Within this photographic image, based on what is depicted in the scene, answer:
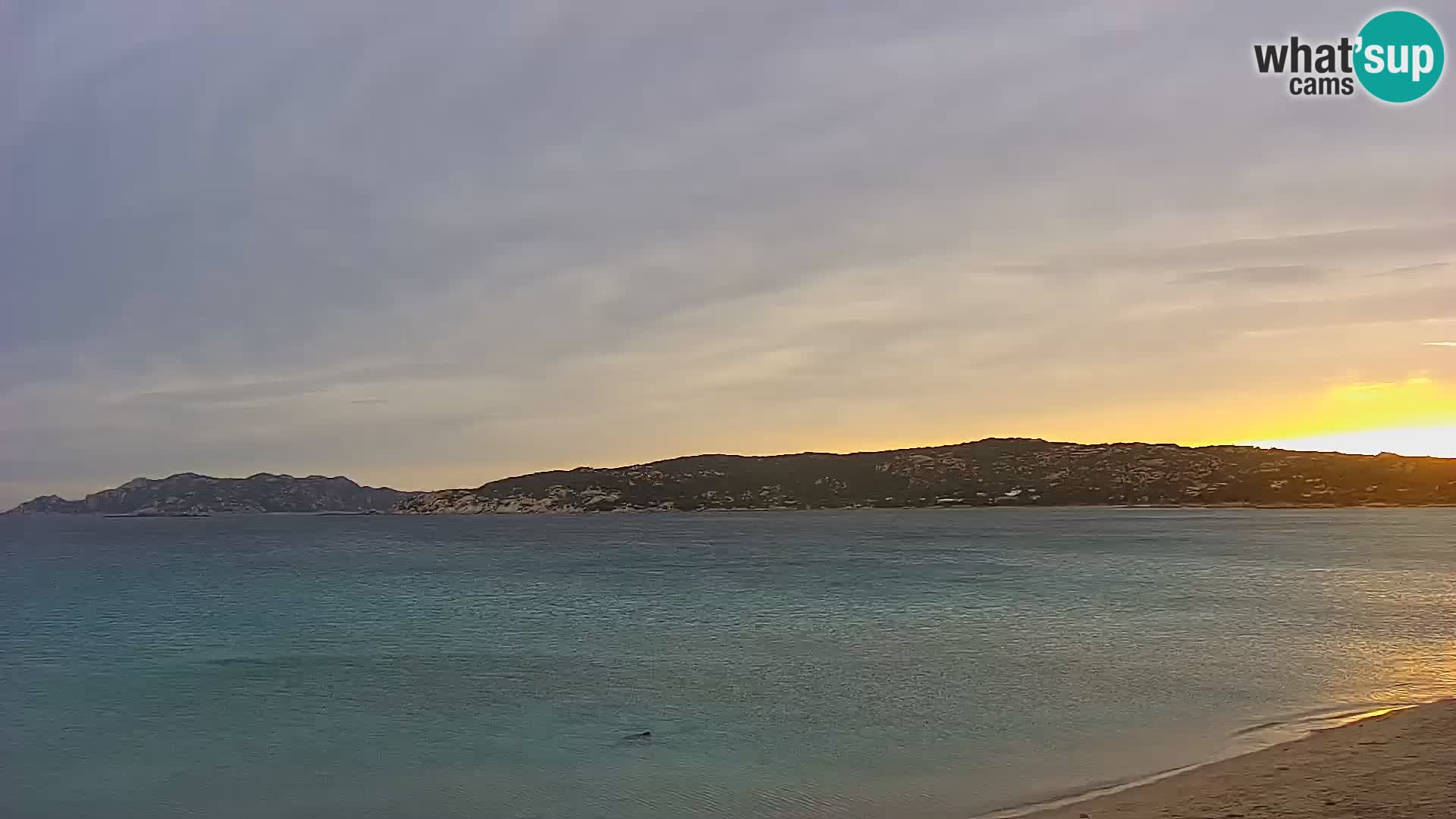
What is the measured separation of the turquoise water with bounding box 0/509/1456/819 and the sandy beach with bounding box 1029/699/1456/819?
4.22 feet

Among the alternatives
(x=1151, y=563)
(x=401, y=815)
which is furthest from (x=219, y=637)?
(x=1151, y=563)

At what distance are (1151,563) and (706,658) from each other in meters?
43.9

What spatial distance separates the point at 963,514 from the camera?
170 m

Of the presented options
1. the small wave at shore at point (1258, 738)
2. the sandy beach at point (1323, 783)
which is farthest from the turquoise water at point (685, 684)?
the sandy beach at point (1323, 783)

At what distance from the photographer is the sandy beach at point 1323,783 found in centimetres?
1113

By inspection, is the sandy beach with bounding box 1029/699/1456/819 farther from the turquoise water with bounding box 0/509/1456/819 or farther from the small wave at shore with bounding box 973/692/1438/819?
the turquoise water with bounding box 0/509/1456/819

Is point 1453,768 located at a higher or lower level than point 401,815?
higher

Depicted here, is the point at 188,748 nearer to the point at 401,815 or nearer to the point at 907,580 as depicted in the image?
the point at 401,815

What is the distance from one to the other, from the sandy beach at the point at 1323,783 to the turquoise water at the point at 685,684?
1.28 meters

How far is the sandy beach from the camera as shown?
11.1 meters

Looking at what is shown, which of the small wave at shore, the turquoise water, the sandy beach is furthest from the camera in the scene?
the turquoise water

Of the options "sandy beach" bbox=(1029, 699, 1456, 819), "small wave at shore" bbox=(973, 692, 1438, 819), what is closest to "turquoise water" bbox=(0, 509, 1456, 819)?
"small wave at shore" bbox=(973, 692, 1438, 819)

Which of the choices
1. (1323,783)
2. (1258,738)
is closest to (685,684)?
(1258,738)

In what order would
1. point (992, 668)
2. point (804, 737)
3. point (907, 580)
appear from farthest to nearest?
point (907, 580) < point (992, 668) < point (804, 737)
